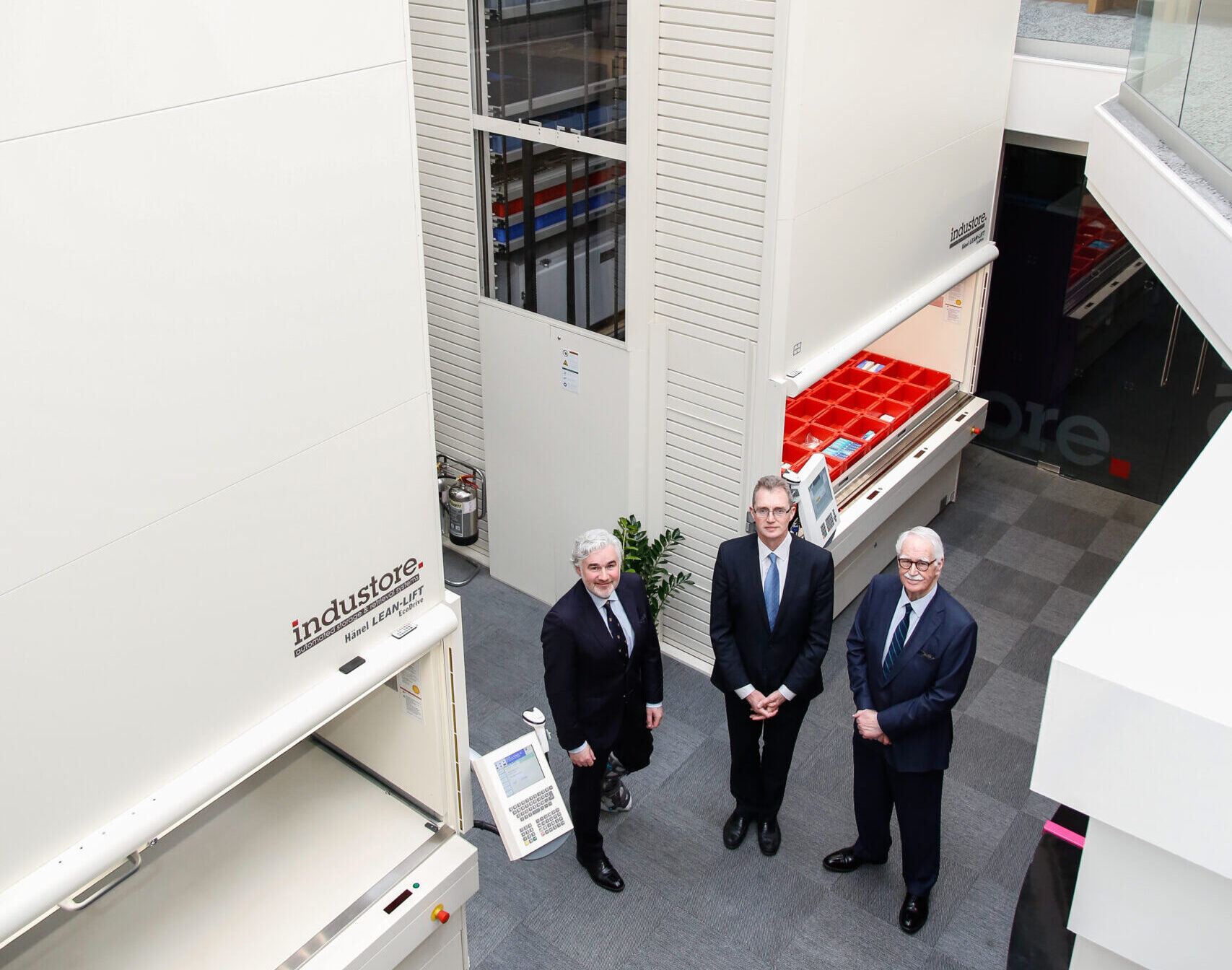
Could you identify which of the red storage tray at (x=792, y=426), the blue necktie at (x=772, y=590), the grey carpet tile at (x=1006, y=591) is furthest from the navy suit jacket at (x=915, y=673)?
the grey carpet tile at (x=1006, y=591)

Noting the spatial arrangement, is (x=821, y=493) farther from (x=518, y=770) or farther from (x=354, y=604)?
(x=354, y=604)

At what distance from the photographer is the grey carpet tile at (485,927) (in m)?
4.41

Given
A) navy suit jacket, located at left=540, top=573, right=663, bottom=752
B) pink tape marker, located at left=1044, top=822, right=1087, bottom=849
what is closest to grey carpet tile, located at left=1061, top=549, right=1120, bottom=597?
navy suit jacket, located at left=540, top=573, right=663, bottom=752

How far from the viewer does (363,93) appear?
259 cm

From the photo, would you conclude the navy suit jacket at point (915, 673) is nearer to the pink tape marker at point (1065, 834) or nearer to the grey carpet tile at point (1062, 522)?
the pink tape marker at point (1065, 834)

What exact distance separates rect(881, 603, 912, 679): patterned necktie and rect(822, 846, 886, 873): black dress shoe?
3.17ft

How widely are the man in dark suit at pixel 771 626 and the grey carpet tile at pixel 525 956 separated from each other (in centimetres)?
103

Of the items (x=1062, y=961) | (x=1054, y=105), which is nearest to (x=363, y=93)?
(x=1062, y=961)

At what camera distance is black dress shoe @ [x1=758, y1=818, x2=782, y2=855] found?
4.79m

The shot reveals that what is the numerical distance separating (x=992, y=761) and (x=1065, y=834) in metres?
2.23

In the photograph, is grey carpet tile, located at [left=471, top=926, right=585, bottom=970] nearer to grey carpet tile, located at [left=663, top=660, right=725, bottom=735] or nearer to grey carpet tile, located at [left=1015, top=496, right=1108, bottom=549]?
grey carpet tile, located at [left=663, top=660, right=725, bottom=735]

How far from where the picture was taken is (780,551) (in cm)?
434

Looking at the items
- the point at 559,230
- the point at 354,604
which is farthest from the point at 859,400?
the point at 354,604

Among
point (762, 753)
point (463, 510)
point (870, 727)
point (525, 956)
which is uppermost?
point (870, 727)
